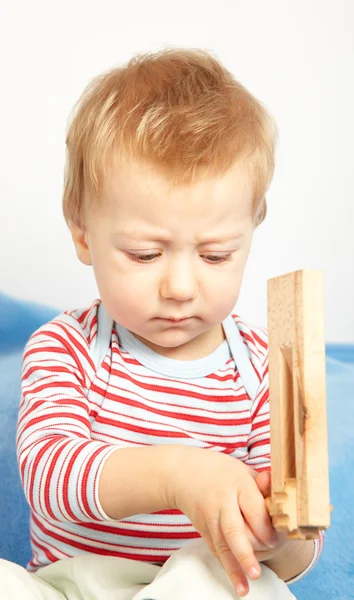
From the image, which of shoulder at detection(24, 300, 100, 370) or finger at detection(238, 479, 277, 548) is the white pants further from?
shoulder at detection(24, 300, 100, 370)

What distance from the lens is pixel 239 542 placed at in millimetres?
723

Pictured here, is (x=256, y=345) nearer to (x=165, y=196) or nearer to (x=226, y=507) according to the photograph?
(x=165, y=196)

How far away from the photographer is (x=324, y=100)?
1890 mm

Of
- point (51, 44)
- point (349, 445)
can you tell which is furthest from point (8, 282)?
point (349, 445)

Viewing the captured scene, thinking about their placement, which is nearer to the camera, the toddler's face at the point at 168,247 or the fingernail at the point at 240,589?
the fingernail at the point at 240,589

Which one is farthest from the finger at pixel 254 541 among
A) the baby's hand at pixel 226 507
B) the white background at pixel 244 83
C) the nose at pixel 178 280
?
the white background at pixel 244 83

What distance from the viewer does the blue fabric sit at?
1207mm

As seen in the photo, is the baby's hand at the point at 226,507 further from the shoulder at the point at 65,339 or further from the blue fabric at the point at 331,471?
the blue fabric at the point at 331,471

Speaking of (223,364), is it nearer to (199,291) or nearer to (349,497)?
(199,291)

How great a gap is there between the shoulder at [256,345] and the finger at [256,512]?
360 millimetres

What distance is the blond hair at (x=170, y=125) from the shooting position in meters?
0.93

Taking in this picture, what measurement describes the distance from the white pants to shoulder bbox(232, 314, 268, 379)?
0.88 ft

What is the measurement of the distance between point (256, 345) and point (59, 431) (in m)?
0.30

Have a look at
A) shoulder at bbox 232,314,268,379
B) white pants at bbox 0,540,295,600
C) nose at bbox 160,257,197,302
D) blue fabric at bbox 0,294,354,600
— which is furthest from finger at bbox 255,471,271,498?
blue fabric at bbox 0,294,354,600
